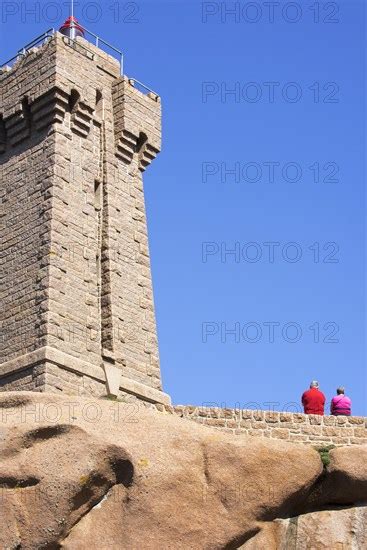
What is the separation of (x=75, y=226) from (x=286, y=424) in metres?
10.7

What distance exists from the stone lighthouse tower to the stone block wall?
6.38m

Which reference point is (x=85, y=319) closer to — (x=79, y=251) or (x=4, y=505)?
(x=79, y=251)

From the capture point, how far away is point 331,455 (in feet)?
63.3

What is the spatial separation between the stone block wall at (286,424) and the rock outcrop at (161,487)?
3460 mm

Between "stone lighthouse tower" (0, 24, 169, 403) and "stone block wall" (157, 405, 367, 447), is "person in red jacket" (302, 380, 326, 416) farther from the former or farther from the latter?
"stone lighthouse tower" (0, 24, 169, 403)

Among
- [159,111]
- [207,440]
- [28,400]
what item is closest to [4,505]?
[28,400]

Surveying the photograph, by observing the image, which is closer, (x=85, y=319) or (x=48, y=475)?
(x=48, y=475)

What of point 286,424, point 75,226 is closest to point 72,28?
point 75,226

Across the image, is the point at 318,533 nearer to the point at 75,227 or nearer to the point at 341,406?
Answer: the point at 341,406

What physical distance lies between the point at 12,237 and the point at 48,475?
14665 millimetres

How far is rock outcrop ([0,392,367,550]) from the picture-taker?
59.8 feet

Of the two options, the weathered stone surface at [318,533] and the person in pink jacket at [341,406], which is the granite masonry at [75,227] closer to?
the person in pink jacket at [341,406]

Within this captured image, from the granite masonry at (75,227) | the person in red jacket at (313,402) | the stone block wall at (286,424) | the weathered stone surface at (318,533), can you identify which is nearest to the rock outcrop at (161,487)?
the weathered stone surface at (318,533)

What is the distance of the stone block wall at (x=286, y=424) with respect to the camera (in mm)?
22688
